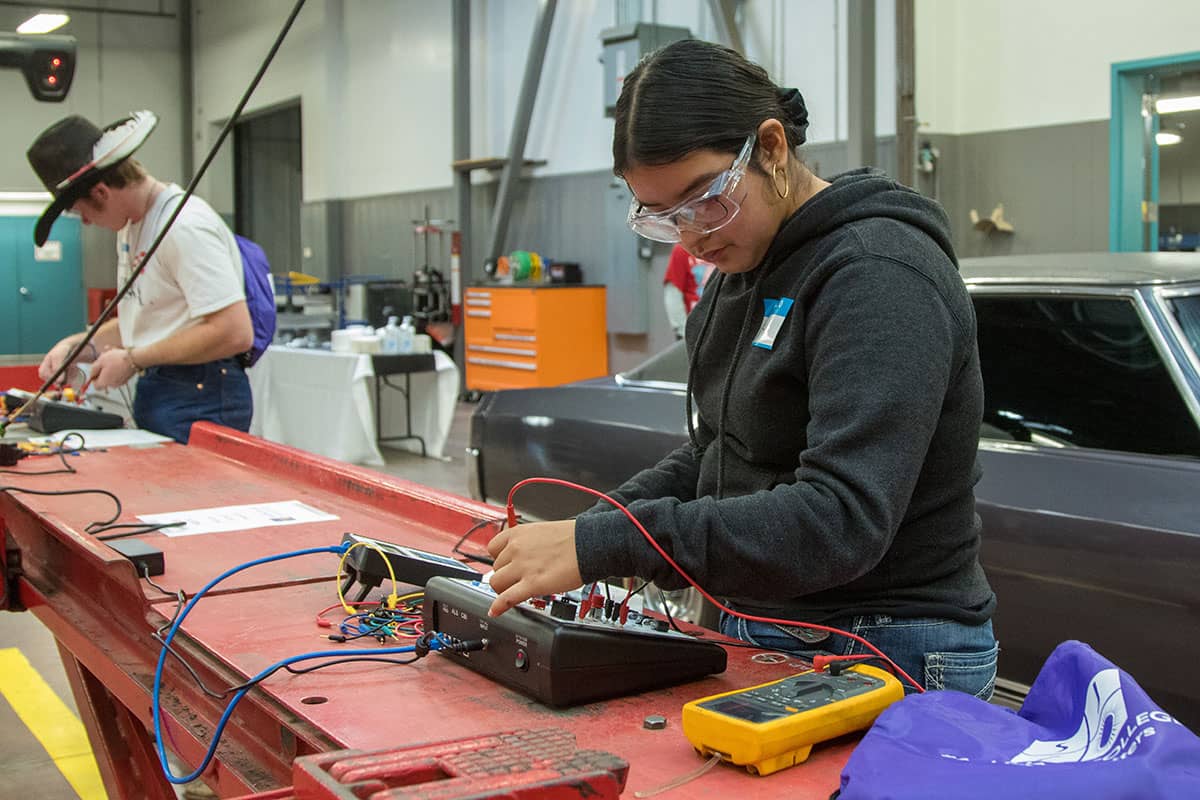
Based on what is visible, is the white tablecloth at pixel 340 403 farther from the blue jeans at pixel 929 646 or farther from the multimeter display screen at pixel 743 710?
the multimeter display screen at pixel 743 710

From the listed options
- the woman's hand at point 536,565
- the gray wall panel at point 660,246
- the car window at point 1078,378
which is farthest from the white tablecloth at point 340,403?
the woman's hand at point 536,565

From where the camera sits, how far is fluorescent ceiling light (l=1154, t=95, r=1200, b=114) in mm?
6723

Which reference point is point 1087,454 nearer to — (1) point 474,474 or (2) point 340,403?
(1) point 474,474

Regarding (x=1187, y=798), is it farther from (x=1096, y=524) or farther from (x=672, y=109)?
(x=1096, y=524)

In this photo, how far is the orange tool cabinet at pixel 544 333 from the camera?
32.6 feet

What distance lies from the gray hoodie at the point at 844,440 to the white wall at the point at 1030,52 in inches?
233

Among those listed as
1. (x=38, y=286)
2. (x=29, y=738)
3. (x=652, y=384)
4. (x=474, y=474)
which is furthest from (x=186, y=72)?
(x=652, y=384)

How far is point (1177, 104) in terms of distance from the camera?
266 inches

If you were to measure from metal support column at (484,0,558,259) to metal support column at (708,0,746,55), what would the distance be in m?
2.42

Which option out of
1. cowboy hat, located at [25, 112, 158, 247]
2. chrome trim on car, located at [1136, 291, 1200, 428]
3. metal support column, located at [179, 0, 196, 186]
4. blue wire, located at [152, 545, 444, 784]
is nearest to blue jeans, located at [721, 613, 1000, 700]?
blue wire, located at [152, 545, 444, 784]

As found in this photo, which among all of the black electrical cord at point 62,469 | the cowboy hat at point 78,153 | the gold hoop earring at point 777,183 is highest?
the cowboy hat at point 78,153

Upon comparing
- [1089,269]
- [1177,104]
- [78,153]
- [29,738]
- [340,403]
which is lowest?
[29,738]

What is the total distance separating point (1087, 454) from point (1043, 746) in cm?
160

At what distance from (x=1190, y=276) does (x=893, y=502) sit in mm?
1741
